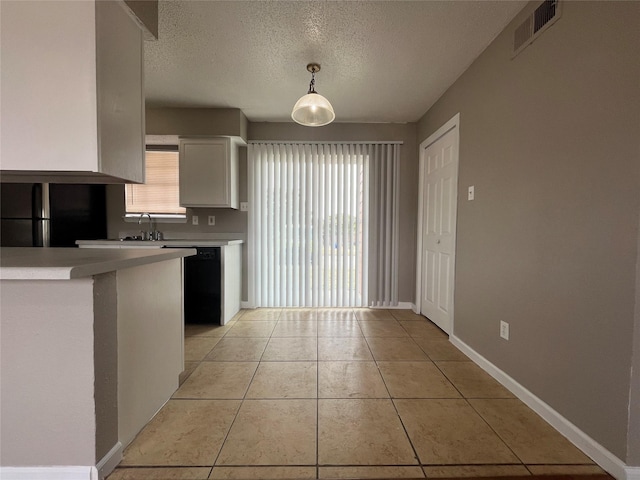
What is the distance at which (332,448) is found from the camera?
53.5 inches

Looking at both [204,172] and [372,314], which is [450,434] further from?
[204,172]

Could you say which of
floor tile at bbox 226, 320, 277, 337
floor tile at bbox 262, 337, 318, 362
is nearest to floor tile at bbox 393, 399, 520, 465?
floor tile at bbox 262, 337, 318, 362

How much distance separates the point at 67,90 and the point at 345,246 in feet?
9.83

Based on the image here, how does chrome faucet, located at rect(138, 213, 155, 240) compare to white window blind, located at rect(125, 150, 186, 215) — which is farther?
white window blind, located at rect(125, 150, 186, 215)

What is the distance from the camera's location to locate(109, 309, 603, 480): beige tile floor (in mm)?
Answer: 1263

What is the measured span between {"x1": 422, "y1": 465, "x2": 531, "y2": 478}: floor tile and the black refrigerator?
3726 mm

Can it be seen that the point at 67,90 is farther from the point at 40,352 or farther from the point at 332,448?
the point at 332,448

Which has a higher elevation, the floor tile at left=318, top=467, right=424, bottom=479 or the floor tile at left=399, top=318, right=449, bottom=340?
the floor tile at left=318, top=467, right=424, bottom=479

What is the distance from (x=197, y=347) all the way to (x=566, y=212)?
2.80 metres

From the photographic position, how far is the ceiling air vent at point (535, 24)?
1.57 metres

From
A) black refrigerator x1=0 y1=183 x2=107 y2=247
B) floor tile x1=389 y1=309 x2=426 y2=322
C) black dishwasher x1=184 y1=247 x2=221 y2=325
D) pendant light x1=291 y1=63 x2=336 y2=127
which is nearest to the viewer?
pendant light x1=291 y1=63 x2=336 y2=127

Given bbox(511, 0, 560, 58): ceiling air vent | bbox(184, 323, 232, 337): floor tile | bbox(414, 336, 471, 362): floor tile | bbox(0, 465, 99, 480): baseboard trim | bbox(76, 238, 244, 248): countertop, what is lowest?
bbox(184, 323, 232, 337): floor tile

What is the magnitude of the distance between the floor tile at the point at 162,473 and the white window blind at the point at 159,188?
2.97 metres

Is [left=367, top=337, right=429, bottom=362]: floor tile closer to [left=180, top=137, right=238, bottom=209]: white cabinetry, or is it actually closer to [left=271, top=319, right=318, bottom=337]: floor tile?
[left=271, top=319, right=318, bottom=337]: floor tile
